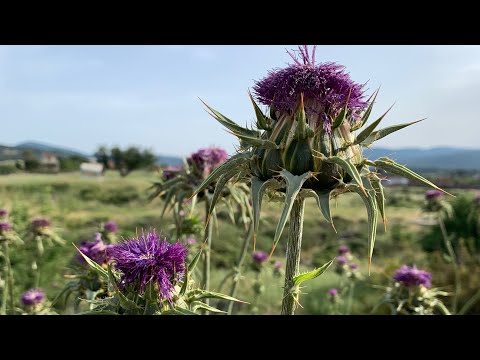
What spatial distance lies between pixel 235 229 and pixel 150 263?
14430 mm

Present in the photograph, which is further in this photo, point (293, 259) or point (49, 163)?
point (49, 163)

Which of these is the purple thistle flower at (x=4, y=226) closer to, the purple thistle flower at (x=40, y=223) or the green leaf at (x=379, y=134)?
the purple thistle flower at (x=40, y=223)

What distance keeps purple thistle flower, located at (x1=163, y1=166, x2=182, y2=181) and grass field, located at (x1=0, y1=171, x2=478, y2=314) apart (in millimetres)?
6269

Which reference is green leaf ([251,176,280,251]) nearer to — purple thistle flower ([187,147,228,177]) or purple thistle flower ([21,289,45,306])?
purple thistle flower ([187,147,228,177])

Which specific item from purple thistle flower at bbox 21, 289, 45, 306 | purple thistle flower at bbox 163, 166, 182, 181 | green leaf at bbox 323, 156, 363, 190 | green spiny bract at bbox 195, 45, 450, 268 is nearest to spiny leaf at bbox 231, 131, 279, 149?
green spiny bract at bbox 195, 45, 450, 268

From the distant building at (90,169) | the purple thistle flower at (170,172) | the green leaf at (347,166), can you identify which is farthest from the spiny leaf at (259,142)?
the distant building at (90,169)

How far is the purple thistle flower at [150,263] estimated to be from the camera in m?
1.98

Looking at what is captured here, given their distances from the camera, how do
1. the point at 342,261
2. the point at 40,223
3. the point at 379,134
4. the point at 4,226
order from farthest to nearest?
the point at 342,261, the point at 40,223, the point at 4,226, the point at 379,134

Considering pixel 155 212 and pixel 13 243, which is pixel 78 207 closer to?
pixel 155 212

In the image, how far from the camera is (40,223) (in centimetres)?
532

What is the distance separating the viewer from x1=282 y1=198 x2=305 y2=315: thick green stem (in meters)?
1.80

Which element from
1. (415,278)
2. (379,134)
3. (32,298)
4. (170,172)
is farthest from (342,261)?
(379,134)

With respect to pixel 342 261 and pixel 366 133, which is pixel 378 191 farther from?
pixel 342 261

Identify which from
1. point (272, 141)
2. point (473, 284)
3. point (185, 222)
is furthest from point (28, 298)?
point (473, 284)
